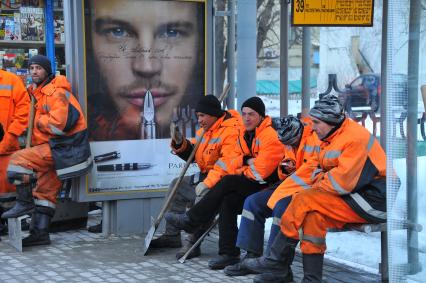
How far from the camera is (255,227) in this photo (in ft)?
17.7

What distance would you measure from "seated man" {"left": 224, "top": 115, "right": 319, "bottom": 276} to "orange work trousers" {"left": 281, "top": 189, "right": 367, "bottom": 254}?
519mm

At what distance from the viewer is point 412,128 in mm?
4684

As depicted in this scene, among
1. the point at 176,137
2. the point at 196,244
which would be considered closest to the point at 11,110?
the point at 176,137

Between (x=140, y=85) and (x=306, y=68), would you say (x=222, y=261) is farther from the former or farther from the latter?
(x=306, y=68)

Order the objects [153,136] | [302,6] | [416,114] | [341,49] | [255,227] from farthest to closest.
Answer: [341,49] → [153,136] → [302,6] → [255,227] → [416,114]

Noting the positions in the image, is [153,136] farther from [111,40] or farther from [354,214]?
[354,214]

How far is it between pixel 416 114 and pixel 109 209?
3.39 metres

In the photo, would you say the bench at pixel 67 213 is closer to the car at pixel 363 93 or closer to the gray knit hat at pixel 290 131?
the gray knit hat at pixel 290 131

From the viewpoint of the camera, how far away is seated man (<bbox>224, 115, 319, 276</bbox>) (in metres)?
5.26

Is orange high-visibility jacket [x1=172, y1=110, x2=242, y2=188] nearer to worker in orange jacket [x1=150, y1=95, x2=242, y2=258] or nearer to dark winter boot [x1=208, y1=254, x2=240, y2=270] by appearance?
worker in orange jacket [x1=150, y1=95, x2=242, y2=258]

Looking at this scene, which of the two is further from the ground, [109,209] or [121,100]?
[121,100]

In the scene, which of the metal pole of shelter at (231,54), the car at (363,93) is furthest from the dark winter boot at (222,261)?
the car at (363,93)

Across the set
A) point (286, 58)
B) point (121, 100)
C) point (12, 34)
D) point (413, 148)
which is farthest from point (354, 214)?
point (12, 34)

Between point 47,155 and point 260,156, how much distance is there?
2.07 m
